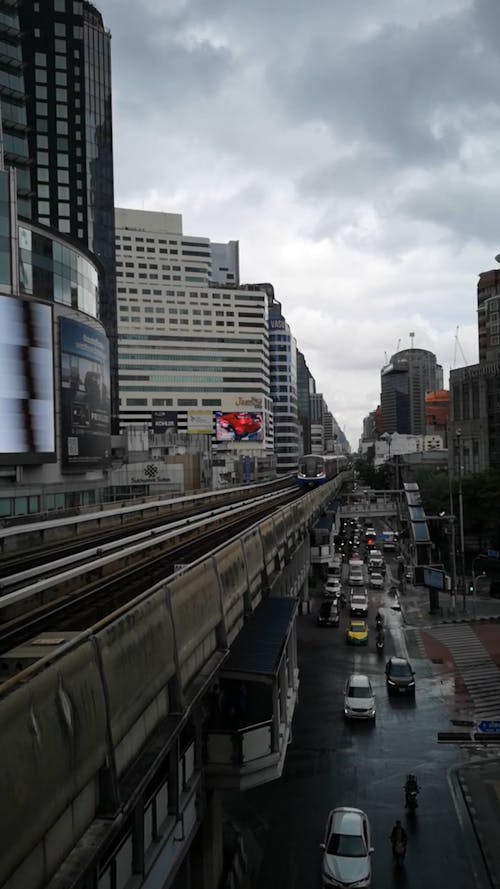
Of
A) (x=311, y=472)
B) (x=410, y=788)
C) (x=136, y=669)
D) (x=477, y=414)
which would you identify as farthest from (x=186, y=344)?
(x=136, y=669)

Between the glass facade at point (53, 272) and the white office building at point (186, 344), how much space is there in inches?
3110

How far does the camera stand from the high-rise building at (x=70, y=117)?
10894cm

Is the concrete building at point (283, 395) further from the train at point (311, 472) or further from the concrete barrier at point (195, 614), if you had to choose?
the concrete barrier at point (195, 614)

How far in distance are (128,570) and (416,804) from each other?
12.5m

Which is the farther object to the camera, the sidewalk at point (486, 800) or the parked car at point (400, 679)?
the parked car at point (400, 679)

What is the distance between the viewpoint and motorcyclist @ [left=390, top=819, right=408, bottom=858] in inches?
731

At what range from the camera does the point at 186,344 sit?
140 m

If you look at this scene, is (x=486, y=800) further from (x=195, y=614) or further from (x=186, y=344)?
(x=186, y=344)

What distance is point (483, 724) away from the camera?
73.4ft

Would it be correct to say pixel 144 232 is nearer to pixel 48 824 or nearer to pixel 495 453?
pixel 495 453

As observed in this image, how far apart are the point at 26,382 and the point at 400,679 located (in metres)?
24.5

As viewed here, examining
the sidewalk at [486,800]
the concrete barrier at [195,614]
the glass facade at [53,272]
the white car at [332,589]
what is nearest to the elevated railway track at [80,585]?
the concrete barrier at [195,614]

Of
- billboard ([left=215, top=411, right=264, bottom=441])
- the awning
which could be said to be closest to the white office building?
billboard ([left=215, top=411, right=264, bottom=441])

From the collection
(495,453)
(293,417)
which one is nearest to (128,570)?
(495,453)
